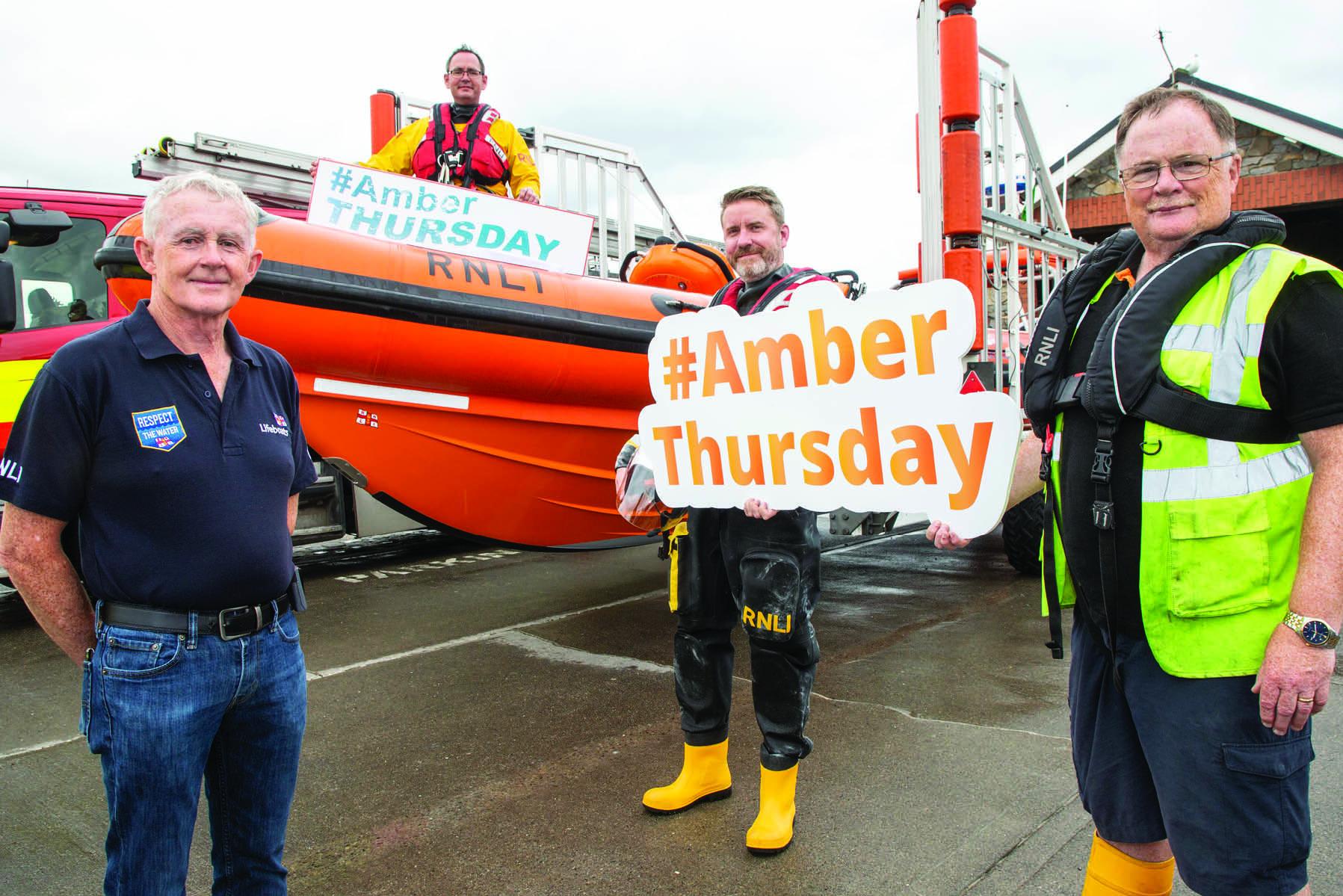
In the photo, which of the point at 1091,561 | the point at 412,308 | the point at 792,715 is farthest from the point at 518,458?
the point at 1091,561

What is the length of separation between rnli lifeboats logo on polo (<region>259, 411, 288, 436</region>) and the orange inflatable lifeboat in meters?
2.37

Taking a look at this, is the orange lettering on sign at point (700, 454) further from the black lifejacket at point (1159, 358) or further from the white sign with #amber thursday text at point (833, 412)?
the black lifejacket at point (1159, 358)

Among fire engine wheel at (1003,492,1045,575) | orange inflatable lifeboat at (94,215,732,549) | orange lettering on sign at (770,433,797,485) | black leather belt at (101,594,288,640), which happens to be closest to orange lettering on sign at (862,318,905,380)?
orange lettering on sign at (770,433,797,485)

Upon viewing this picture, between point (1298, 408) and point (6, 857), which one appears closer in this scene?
point (1298, 408)

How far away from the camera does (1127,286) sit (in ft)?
5.14

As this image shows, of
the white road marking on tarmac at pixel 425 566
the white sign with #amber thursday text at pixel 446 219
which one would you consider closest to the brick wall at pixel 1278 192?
the white sign with #amber thursday text at pixel 446 219

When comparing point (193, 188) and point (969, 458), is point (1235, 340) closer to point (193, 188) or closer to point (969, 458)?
point (969, 458)

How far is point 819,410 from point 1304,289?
3.29 ft

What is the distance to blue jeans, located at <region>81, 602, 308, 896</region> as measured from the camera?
1454 mm

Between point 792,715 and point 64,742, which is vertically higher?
point 792,715

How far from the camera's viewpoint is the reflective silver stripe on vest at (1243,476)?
1.34 meters

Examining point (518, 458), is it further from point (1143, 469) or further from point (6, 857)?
point (1143, 469)

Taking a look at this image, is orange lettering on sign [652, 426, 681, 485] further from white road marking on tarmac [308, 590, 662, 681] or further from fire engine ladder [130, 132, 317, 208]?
fire engine ladder [130, 132, 317, 208]

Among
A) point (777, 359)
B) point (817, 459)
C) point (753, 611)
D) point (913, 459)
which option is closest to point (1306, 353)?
point (913, 459)
